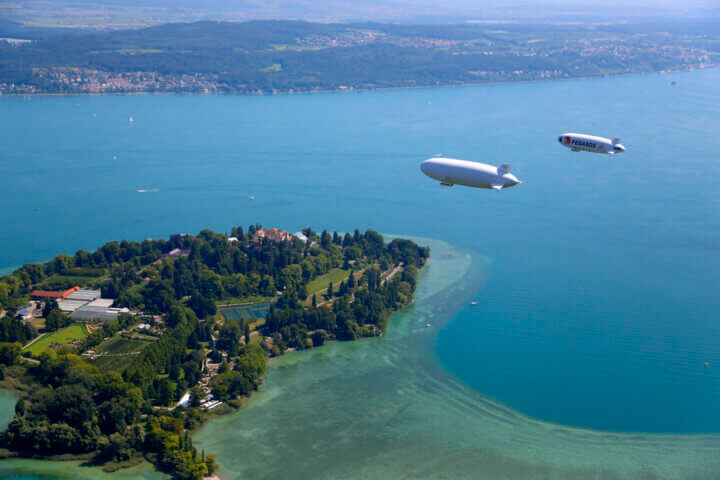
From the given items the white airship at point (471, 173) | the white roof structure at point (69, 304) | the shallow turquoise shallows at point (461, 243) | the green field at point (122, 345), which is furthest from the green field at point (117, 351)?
the white airship at point (471, 173)

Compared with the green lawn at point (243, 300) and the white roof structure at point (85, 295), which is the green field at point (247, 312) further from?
the white roof structure at point (85, 295)

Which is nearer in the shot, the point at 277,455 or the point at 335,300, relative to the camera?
the point at 277,455

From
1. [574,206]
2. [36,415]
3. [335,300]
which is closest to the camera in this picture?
[36,415]

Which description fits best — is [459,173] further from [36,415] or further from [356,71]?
[356,71]

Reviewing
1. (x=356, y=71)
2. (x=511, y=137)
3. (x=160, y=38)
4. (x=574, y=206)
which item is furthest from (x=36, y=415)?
(x=160, y=38)

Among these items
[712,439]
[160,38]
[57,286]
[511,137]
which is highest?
[160,38]

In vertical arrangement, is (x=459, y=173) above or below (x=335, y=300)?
above
